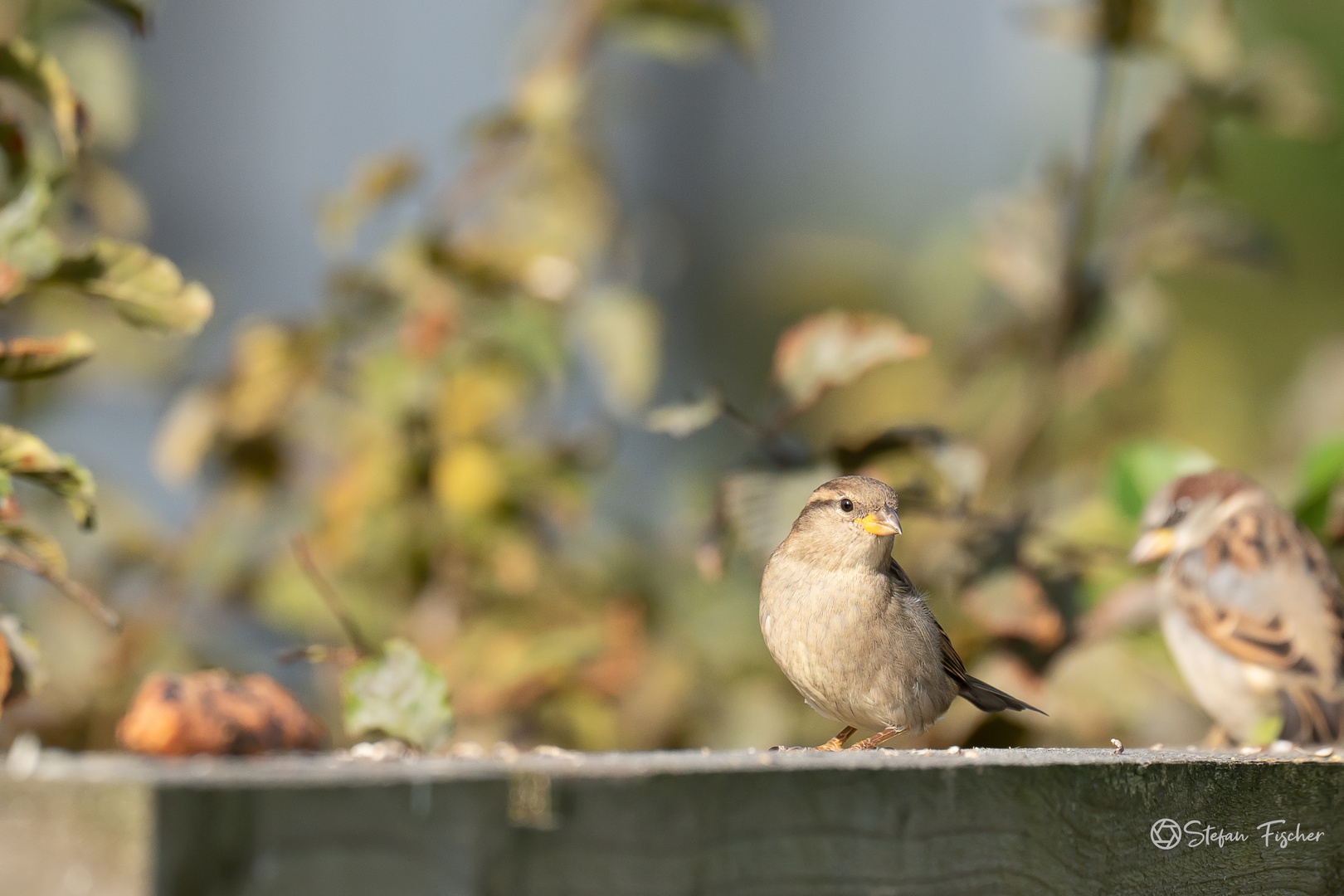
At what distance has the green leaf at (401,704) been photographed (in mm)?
1087

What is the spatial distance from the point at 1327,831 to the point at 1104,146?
1321 mm

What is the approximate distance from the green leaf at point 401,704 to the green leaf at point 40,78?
567 millimetres

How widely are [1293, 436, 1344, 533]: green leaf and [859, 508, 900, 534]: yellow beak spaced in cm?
84

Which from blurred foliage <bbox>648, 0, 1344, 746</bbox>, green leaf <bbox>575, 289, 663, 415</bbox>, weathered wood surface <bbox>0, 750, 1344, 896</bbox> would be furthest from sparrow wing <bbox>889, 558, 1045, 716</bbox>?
green leaf <bbox>575, 289, 663, 415</bbox>

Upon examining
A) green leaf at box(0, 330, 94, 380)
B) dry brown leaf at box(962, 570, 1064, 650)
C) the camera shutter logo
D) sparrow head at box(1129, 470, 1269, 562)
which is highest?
sparrow head at box(1129, 470, 1269, 562)

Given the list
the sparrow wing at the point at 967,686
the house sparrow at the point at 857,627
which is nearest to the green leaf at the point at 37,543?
the house sparrow at the point at 857,627

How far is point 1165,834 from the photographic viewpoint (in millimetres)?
1001

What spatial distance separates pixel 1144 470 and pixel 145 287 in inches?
51.4

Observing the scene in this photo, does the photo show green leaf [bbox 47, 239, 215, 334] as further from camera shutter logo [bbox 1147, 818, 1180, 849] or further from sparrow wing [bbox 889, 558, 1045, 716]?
camera shutter logo [bbox 1147, 818, 1180, 849]

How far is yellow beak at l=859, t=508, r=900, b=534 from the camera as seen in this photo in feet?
3.92

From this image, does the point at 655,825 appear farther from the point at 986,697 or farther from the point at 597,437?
the point at 597,437

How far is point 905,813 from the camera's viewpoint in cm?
86

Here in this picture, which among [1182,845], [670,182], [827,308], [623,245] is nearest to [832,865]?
[1182,845]
